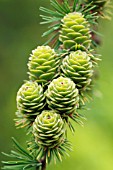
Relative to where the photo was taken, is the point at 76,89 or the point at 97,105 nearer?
the point at 76,89

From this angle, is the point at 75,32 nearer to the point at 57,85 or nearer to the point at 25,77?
the point at 57,85

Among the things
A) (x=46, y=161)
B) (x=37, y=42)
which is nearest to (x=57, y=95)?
(x=46, y=161)

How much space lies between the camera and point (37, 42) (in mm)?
3408

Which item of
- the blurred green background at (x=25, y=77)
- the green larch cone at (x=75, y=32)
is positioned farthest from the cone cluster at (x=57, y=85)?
the blurred green background at (x=25, y=77)

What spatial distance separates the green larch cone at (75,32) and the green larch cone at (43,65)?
57 millimetres

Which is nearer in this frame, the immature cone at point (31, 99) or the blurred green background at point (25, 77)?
the immature cone at point (31, 99)

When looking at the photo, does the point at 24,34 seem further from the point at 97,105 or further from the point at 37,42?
the point at 97,105

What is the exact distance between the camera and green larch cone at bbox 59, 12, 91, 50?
1.05 metres

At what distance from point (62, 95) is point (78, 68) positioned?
9 cm

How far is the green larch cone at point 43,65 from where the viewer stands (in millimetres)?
1010

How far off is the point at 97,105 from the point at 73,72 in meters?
1.27

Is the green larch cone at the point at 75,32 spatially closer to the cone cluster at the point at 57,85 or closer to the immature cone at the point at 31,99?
the cone cluster at the point at 57,85

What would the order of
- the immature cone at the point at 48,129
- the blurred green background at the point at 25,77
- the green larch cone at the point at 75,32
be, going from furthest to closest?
1. the blurred green background at the point at 25,77
2. the green larch cone at the point at 75,32
3. the immature cone at the point at 48,129

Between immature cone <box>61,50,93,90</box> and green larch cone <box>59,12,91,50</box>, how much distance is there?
4 centimetres
